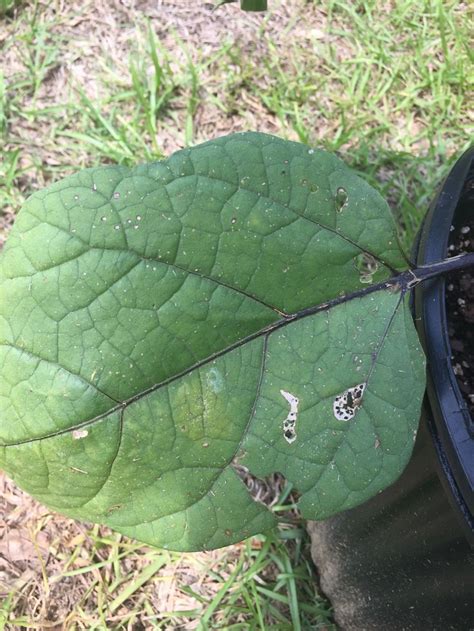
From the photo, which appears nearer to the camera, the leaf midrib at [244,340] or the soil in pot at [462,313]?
the leaf midrib at [244,340]

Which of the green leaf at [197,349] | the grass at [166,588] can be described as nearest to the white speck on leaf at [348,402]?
the green leaf at [197,349]

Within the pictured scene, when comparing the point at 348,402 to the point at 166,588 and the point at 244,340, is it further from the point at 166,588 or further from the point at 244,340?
the point at 166,588

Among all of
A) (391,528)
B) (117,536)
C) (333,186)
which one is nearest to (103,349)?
(333,186)

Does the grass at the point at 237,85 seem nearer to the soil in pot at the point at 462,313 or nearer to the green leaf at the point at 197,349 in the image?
the soil in pot at the point at 462,313

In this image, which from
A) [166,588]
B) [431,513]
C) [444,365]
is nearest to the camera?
[444,365]

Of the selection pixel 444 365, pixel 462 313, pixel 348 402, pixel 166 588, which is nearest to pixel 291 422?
pixel 348 402

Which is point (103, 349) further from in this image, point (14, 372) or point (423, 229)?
point (423, 229)
